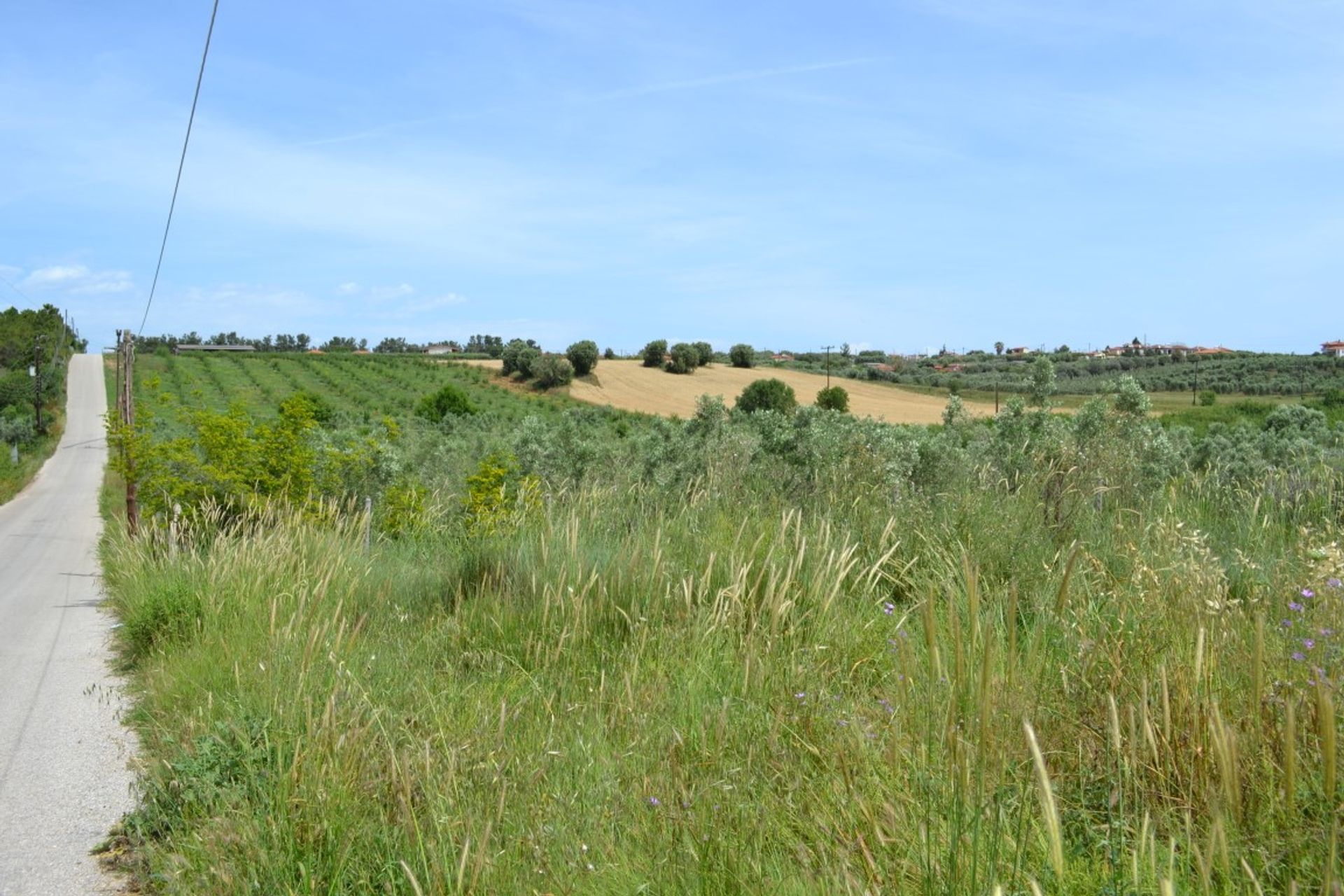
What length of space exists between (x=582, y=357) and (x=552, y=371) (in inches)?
153

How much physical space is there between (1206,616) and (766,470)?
24.7 feet

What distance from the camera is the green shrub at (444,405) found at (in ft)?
250

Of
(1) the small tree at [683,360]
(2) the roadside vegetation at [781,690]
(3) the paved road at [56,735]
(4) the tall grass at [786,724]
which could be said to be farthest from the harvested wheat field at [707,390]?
(4) the tall grass at [786,724]

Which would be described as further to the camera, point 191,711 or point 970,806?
point 191,711

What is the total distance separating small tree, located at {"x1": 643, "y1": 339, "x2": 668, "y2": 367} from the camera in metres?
104

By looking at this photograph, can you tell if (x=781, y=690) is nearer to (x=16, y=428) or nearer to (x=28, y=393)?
(x=16, y=428)

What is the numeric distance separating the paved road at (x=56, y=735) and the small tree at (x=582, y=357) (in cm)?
7679

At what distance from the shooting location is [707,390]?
269 ft

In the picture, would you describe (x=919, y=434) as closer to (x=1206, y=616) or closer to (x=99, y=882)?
(x=1206, y=616)

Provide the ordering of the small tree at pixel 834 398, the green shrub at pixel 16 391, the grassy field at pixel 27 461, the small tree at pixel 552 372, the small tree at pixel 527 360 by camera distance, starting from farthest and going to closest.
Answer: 1. the small tree at pixel 527 360
2. the small tree at pixel 552 372
3. the green shrub at pixel 16 391
4. the small tree at pixel 834 398
5. the grassy field at pixel 27 461

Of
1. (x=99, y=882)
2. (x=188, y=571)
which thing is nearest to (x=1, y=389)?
(x=188, y=571)

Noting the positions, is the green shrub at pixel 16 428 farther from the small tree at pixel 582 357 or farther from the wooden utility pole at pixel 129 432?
the small tree at pixel 582 357

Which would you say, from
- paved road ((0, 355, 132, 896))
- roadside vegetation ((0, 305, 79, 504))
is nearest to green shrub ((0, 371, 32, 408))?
roadside vegetation ((0, 305, 79, 504))

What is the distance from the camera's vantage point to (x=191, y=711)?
21.8 feet
